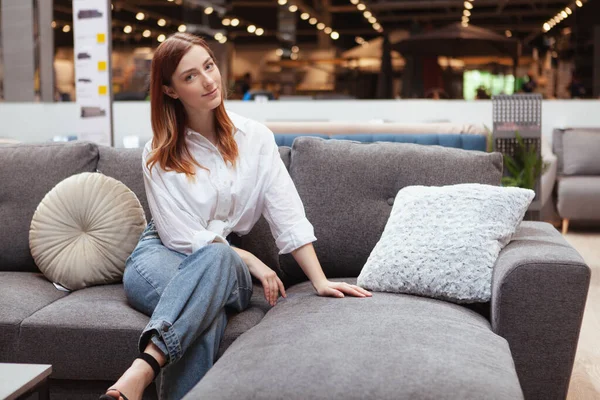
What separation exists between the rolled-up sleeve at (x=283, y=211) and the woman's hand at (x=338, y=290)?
0.49ft

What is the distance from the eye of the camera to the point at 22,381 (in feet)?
4.77

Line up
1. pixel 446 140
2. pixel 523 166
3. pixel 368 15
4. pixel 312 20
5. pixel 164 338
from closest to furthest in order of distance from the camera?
pixel 164 338, pixel 446 140, pixel 523 166, pixel 368 15, pixel 312 20

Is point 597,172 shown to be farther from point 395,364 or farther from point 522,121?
point 395,364

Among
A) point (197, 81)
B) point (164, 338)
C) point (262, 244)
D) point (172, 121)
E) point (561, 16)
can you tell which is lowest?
point (164, 338)

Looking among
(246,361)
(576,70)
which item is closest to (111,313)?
(246,361)

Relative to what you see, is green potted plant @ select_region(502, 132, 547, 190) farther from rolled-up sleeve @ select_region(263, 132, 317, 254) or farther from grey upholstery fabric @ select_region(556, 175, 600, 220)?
grey upholstery fabric @ select_region(556, 175, 600, 220)

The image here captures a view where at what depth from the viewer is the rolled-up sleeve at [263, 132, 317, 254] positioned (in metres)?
2.13

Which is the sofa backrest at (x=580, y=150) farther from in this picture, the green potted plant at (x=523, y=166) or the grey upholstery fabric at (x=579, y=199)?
the green potted plant at (x=523, y=166)

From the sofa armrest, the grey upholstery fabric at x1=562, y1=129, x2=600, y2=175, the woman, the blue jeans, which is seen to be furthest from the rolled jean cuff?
the grey upholstery fabric at x1=562, y1=129, x2=600, y2=175

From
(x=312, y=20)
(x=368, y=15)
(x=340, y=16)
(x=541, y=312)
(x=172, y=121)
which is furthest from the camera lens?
(x=312, y=20)

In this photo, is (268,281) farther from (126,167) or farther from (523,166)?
(523,166)

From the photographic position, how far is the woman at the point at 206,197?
2.00 metres

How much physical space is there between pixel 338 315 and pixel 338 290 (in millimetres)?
243

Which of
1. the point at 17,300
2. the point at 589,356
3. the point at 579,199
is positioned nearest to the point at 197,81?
the point at 17,300
